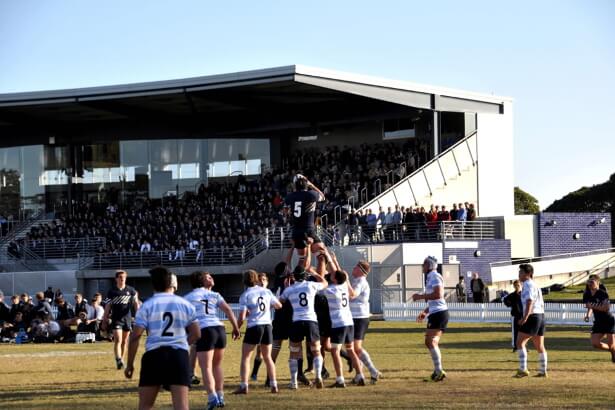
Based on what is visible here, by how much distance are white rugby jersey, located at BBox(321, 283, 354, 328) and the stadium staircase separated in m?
28.9

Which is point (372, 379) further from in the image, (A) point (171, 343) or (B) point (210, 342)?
(A) point (171, 343)

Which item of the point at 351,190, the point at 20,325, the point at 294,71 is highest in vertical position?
the point at 294,71

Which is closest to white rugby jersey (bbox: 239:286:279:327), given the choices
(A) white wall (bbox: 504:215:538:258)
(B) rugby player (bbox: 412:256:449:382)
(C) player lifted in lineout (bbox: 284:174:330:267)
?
(C) player lifted in lineout (bbox: 284:174:330:267)

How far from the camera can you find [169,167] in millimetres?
59312

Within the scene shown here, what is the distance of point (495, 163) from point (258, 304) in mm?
40444

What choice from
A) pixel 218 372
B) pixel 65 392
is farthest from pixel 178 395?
pixel 65 392

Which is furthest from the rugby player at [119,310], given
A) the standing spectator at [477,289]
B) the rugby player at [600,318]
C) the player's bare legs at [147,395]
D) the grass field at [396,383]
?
the standing spectator at [477,289]

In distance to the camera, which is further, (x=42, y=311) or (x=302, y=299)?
(x=42, y=311)

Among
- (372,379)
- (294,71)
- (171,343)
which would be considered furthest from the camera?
(294,71)

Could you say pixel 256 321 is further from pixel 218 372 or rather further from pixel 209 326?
pixel 218 372

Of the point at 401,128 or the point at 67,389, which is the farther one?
the point at 401,128

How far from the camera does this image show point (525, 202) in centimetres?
9331

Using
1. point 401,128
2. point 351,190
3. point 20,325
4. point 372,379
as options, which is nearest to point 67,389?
point 372,379

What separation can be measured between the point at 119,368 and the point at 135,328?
34.0ft
